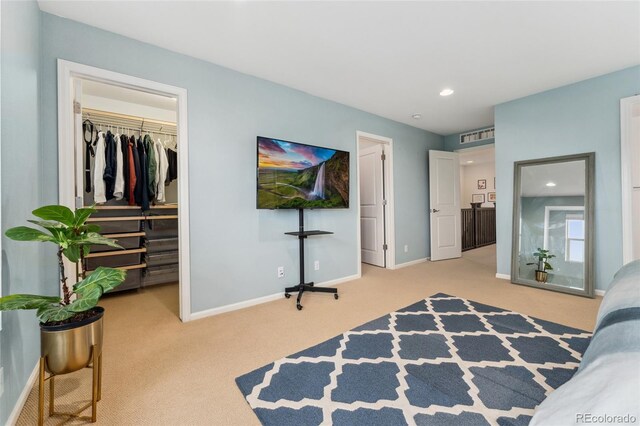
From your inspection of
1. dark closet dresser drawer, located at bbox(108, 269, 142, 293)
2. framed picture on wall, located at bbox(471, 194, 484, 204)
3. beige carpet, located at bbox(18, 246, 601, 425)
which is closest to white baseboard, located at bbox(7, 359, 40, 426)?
beige carpet, located at bbox(18, 246, 601, 425)

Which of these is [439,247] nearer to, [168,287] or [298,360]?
[298,360]

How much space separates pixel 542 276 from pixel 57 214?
4347mm

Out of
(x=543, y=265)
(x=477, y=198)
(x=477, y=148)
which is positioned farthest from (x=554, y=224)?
(x=477, y=198)

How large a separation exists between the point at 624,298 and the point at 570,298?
2436 mm

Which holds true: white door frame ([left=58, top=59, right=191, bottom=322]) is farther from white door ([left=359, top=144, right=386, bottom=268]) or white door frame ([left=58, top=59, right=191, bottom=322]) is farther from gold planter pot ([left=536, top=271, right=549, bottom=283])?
gold planter pot ([left=536, top=271, right=549, bottom=283])

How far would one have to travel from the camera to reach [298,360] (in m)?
1.71

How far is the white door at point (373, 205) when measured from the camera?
4.34 meters

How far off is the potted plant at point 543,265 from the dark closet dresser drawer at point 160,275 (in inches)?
183

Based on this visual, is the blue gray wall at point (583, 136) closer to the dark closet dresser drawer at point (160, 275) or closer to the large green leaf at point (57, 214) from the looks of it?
the large green leaf at point (57, 214)

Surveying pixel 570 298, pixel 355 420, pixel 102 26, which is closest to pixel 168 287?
pixel 102 26

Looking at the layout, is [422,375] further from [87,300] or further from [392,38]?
[392,38]

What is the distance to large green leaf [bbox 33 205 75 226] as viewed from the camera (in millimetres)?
1109

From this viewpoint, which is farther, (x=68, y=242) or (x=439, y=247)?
(x=439, y=247)

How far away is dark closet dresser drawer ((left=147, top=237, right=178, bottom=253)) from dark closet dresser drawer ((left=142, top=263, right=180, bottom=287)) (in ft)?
0.76
